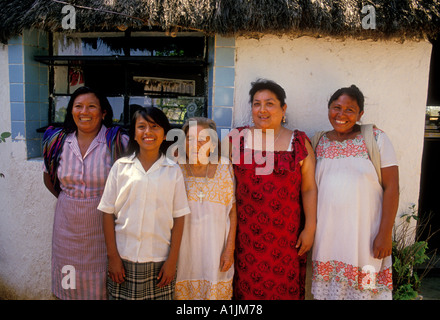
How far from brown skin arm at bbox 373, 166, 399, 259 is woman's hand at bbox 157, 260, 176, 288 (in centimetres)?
152

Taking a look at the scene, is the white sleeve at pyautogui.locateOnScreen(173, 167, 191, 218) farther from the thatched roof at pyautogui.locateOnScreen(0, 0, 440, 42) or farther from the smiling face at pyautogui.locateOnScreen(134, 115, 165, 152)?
the thatched roof at pyautogui.locateOnScreen(0, 0, 440, 42)

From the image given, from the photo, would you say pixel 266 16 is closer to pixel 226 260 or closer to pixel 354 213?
pixel 354 213

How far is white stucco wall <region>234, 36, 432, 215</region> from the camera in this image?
3.07 meters

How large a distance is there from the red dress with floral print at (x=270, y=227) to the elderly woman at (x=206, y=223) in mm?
112

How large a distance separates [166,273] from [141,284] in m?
0.18

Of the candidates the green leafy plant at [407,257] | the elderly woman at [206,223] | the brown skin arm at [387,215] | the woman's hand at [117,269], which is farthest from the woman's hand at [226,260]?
the green leafy plant at [407,257]

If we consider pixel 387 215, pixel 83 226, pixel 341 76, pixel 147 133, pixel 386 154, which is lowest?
pixel 83 226

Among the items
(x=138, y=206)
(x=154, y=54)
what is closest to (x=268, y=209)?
(x=138, y=206)

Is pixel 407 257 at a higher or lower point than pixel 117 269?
lower

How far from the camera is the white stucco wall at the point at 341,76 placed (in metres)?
3.07

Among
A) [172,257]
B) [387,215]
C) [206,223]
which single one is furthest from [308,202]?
[172,257]

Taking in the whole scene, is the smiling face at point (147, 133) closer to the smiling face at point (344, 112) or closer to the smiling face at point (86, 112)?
the smiling face at point (86, 112)

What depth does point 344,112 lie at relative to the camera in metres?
2.54
